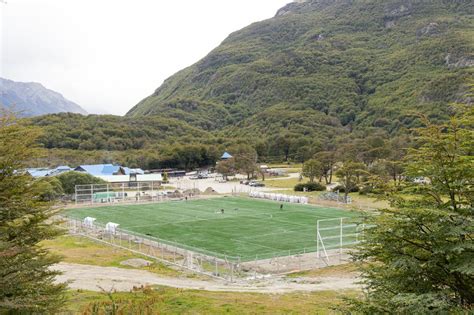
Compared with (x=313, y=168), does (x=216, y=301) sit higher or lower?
lower

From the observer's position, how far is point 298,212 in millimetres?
47906

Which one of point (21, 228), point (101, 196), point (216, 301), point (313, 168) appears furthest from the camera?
point (313, 168)

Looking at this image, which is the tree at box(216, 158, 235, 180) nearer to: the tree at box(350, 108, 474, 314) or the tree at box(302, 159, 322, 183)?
the tree at box(302, 159, 322, 183)

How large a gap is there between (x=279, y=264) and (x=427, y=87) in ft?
389

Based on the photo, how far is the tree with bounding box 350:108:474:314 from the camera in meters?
8.59

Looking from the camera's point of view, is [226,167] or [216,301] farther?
[226,167]

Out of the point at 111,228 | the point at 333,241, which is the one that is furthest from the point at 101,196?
the point at 333,241

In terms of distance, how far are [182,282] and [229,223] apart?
18981 millimetres

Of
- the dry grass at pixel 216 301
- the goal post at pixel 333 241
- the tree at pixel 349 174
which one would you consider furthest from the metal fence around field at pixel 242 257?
the tree at pixel 349 174

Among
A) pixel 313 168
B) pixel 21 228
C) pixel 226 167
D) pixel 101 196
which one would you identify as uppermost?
pixel 226 167

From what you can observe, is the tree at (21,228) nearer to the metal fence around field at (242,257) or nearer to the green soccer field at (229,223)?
the metal fence around field at (242,257)

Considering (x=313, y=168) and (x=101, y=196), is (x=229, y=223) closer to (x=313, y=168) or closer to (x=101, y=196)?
(x=101, y=196)

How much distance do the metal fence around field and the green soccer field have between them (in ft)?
1.25

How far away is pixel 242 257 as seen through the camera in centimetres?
2886
